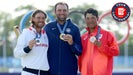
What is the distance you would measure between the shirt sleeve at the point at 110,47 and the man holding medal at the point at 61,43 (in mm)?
380

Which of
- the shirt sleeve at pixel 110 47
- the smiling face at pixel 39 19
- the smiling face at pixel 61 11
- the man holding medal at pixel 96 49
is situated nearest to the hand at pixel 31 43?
the smiling face at pixel 39 19

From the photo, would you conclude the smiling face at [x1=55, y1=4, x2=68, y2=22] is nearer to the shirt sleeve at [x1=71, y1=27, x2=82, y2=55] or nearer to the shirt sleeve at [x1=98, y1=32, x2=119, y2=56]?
the shirt sleeve at [x1=71, y1=27, x2=82, y2=55]

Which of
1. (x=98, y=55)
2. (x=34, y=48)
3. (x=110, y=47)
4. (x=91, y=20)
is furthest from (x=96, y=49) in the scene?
(x=34, y=48)

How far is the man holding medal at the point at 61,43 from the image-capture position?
7.81 metres

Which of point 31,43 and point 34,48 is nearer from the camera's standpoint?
point 31,43

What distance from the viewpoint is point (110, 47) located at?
25.4ft

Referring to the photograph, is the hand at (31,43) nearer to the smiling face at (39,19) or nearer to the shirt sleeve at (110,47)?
the smiling face at (39,19)

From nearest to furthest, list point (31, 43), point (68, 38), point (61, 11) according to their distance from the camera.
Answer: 1. point (31, 43)
2. point (68, 38)
3. point (61, 11)

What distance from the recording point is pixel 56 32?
25.8 feet

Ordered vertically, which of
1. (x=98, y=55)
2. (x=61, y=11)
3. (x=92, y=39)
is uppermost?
(x=61, y=11)

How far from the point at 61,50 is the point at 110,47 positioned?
742 mm

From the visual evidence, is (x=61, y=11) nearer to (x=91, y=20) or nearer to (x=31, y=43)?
(x=91, y=20)

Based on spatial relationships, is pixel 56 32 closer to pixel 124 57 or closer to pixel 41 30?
pixel 41 30

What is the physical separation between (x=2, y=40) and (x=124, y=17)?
105ft
